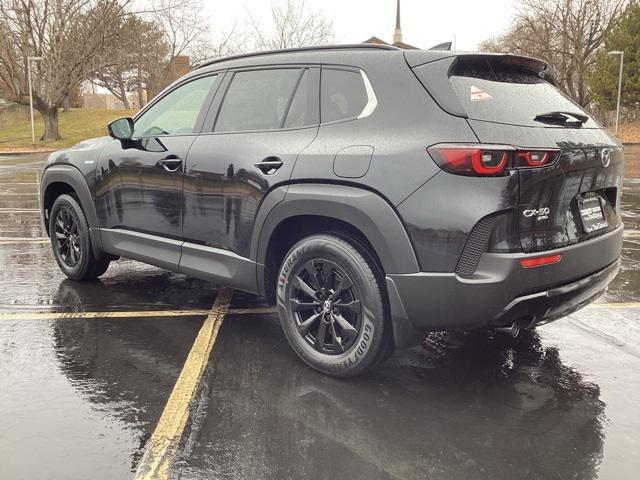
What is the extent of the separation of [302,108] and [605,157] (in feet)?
5.65

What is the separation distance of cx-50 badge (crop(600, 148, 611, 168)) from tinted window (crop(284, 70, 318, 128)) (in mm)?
1587

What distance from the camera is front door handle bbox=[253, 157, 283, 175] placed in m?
3.43

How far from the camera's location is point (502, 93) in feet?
10.3

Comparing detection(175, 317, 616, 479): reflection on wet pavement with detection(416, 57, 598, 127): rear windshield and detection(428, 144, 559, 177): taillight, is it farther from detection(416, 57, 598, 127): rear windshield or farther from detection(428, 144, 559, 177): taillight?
detection(416, 57, 598, 127): rear windshield

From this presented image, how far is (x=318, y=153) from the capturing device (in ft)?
10.7

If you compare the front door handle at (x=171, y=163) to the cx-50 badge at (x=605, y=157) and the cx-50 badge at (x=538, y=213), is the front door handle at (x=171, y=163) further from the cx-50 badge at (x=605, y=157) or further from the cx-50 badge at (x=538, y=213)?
the cx-50 badge at (x=605, y=157)

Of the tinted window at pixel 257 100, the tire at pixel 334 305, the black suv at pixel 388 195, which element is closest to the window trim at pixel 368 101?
the black suv at pixel 388 195

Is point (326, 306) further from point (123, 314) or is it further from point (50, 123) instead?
point (50, 123)

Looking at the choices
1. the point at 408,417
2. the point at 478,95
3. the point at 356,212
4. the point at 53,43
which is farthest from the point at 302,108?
the point at 53,43

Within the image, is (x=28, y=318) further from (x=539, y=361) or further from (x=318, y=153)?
(x=539, y=361)

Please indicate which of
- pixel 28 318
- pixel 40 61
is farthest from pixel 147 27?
pixel 28 318

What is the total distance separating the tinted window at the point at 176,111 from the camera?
4246 millimetres

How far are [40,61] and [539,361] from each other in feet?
119

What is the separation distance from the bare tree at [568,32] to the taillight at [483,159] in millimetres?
44696
